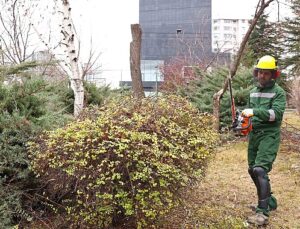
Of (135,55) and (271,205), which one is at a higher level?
(135,55)

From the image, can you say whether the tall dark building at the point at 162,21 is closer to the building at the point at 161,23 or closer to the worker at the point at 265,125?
the building at the point at 161,23

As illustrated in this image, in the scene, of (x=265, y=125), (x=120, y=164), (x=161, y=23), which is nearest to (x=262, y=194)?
(x=265, y=125)

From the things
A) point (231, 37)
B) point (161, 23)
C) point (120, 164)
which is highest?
point (161, 23)

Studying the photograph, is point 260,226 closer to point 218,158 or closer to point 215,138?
point 215,138

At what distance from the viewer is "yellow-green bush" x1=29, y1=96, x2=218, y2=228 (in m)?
3.20

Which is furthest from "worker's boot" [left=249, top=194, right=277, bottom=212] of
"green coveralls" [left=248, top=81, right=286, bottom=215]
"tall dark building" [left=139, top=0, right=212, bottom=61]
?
"tall dark building" [left=139, top=0, right=212, bottom=61]

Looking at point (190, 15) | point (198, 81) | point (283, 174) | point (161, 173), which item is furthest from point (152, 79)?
point (161, 173)

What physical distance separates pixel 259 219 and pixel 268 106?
123 centimetres

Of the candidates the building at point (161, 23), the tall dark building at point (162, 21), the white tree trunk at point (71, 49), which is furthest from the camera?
the tall dark building at point (162, 21)

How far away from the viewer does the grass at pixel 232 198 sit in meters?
4.00

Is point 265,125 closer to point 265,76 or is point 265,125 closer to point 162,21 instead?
point 265,76

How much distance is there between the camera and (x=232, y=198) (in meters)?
5.21

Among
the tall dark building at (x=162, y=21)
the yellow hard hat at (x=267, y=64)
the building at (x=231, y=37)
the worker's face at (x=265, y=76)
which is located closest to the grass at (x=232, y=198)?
the worker's face at (x=265, y=76)

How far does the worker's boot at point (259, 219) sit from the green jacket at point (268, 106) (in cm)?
96
